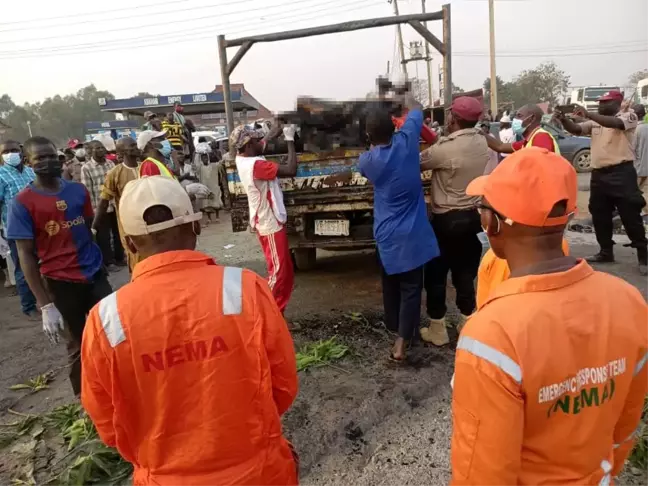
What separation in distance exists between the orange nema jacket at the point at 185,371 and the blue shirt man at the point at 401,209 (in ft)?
6.92

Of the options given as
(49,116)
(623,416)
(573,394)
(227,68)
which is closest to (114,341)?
(573,394)

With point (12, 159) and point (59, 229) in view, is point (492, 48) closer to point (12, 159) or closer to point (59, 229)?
point (12, 159)

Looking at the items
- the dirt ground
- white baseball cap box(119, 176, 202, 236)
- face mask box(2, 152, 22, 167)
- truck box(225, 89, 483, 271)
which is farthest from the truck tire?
white baseball cap box(119, 176, 202, 236)

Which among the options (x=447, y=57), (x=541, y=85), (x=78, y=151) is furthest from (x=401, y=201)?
(x=541, y=85)

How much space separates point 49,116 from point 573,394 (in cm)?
8430

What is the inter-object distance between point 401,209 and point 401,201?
0.19ft

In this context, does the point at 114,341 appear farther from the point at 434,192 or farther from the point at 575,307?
the point at 434,192

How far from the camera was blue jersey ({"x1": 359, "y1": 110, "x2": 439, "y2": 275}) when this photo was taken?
3.36 m

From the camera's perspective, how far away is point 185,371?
1417mm

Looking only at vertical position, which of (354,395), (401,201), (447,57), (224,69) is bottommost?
(354,395)

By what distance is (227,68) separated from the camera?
228 inches

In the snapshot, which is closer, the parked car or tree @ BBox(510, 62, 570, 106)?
the parked car

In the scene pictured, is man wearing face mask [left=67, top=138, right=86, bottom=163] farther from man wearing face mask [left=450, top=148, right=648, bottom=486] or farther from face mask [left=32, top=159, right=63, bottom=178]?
man wearing face mask [left=450, top=148, right=648, bottom=486]

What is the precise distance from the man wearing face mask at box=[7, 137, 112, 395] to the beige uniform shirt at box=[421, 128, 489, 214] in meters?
2.54
